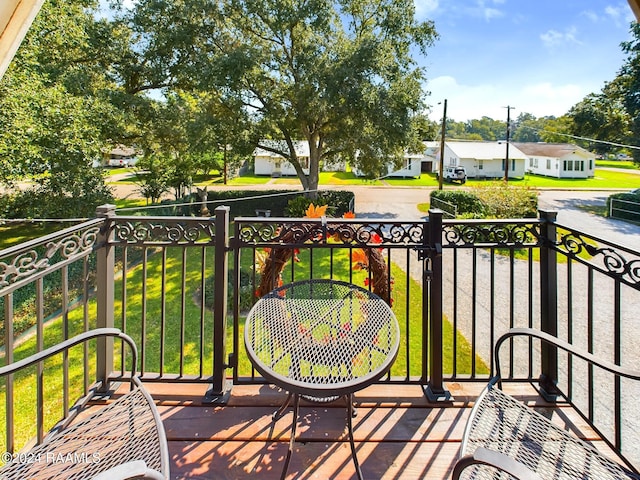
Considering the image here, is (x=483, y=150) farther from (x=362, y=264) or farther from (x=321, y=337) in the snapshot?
(x=321, y=337)

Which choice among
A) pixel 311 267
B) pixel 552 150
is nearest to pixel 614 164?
pixel 552 150

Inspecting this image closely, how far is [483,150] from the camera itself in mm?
30281

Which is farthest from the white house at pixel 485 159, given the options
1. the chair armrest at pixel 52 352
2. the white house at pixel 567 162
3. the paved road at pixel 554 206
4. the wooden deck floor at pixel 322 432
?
the chair armrest at pixel 52 352

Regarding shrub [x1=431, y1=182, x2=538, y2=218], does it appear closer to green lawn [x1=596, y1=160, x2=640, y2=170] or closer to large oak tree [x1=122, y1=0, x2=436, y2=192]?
large oak tree [x1=122, y1=0, x2=436, y2=192]

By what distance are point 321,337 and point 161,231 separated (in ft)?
3.25

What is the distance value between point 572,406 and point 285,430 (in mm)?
1353

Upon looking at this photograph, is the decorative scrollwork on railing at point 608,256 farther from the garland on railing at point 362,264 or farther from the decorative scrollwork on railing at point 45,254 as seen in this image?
the decorative scrollwork on railing at point 45,254

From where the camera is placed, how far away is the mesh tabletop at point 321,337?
1.25 meters

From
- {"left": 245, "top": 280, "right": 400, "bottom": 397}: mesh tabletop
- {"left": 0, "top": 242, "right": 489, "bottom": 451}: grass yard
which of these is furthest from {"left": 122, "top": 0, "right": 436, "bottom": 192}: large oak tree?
{"left": 245, "top": 280, "right": 400, "bottom": 397}: mesh tabletop

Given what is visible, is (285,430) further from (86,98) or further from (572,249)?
(86,98)

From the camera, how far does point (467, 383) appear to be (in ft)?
6.39

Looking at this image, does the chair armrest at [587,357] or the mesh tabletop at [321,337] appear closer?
the chair armrest at [587,357]

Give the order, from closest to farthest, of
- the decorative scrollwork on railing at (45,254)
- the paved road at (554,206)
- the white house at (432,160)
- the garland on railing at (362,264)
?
the decorative scrollwork on railing at (45,254) → the garland on railing at (362,264) → the paved road at (554,206) → the white house at (432,160)

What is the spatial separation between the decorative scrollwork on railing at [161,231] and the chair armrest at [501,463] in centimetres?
144
